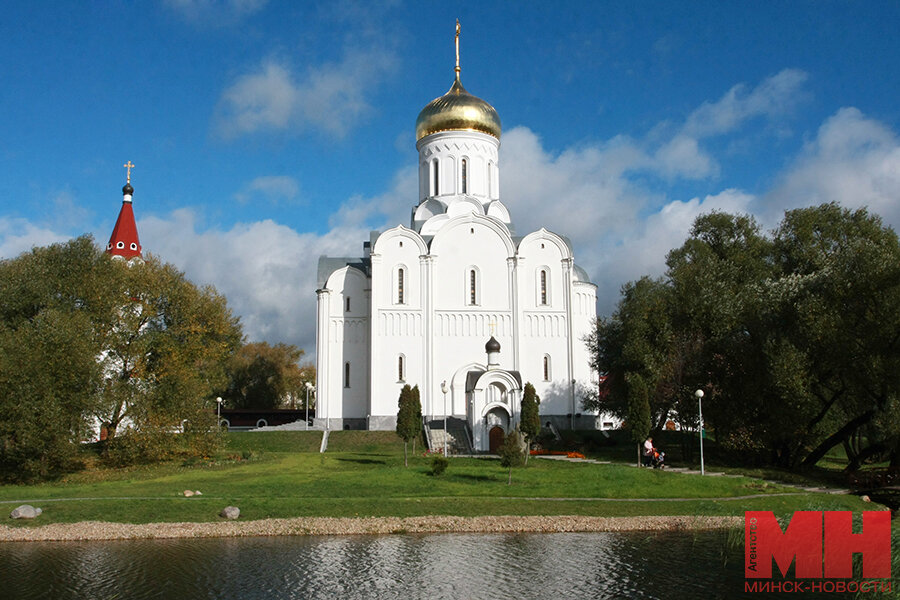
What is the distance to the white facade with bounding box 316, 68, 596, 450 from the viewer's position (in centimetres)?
3966

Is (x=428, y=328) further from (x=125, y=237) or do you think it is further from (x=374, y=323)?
(x=125, y=237)

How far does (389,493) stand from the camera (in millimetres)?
19922

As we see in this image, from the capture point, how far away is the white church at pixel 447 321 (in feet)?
130

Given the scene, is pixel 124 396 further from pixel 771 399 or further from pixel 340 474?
pixel 771 399

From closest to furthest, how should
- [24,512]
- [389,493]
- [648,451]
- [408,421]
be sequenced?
[24,512] < [389,493] < [648,451] < [408,421]

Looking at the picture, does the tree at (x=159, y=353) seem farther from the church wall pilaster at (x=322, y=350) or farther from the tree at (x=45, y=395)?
the church wall pilaster at (x=322, y=350)

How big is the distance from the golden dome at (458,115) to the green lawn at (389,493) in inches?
906

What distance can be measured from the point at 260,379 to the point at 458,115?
28507mm

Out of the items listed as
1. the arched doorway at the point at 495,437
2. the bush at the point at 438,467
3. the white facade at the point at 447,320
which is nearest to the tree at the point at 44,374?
the bush at the point at 438,467

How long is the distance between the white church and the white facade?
0.18 feet

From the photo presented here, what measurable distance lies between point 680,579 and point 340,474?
12868 mm

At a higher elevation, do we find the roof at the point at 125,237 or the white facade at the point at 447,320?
the roof at the point at 125,237

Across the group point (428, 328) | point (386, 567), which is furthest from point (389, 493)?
point (428, 328)

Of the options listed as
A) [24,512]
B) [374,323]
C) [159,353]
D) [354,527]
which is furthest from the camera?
[374,323]
